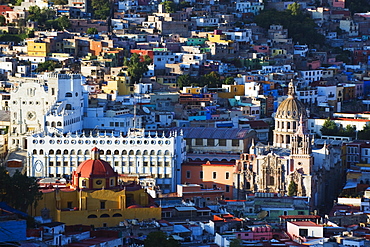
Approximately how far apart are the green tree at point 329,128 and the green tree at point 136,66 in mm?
15523

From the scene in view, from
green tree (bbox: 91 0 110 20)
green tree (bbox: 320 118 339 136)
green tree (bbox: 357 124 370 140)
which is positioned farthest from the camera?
green tree (bbox: 91 0 110 20)

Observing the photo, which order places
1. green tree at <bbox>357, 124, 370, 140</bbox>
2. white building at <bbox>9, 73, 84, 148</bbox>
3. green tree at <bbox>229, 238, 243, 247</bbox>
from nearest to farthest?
green tree at <bbox>229, 238, 243, 247</bbox>
white building at <bbox>9, 73, 84, 148</bbox>
green tree at <bbox>357, 124, 370, 140</bbox>

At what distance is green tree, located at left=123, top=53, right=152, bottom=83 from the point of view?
11244 centimetres

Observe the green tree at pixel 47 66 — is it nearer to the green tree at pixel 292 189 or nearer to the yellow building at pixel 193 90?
the yellow building at pixel 193 90

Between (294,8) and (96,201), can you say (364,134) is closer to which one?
(96,201)

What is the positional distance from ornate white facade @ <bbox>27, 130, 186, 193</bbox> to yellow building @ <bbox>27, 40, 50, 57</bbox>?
28.4 meters

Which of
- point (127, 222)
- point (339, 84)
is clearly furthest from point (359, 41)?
point (127, 222)

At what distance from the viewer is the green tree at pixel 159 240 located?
69500mm

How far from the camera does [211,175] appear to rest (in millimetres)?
92438

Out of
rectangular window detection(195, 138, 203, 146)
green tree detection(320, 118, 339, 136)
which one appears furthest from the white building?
green tree detection(320, 118, 339, 136)

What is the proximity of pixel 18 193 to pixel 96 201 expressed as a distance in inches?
174

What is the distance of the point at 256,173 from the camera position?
3578 inches

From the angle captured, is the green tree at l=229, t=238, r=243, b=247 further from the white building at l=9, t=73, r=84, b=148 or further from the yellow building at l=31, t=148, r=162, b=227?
the white building at l=9, t=73, r=84, b=148

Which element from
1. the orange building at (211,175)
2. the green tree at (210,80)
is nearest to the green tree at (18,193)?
the orange building at (211,175)
